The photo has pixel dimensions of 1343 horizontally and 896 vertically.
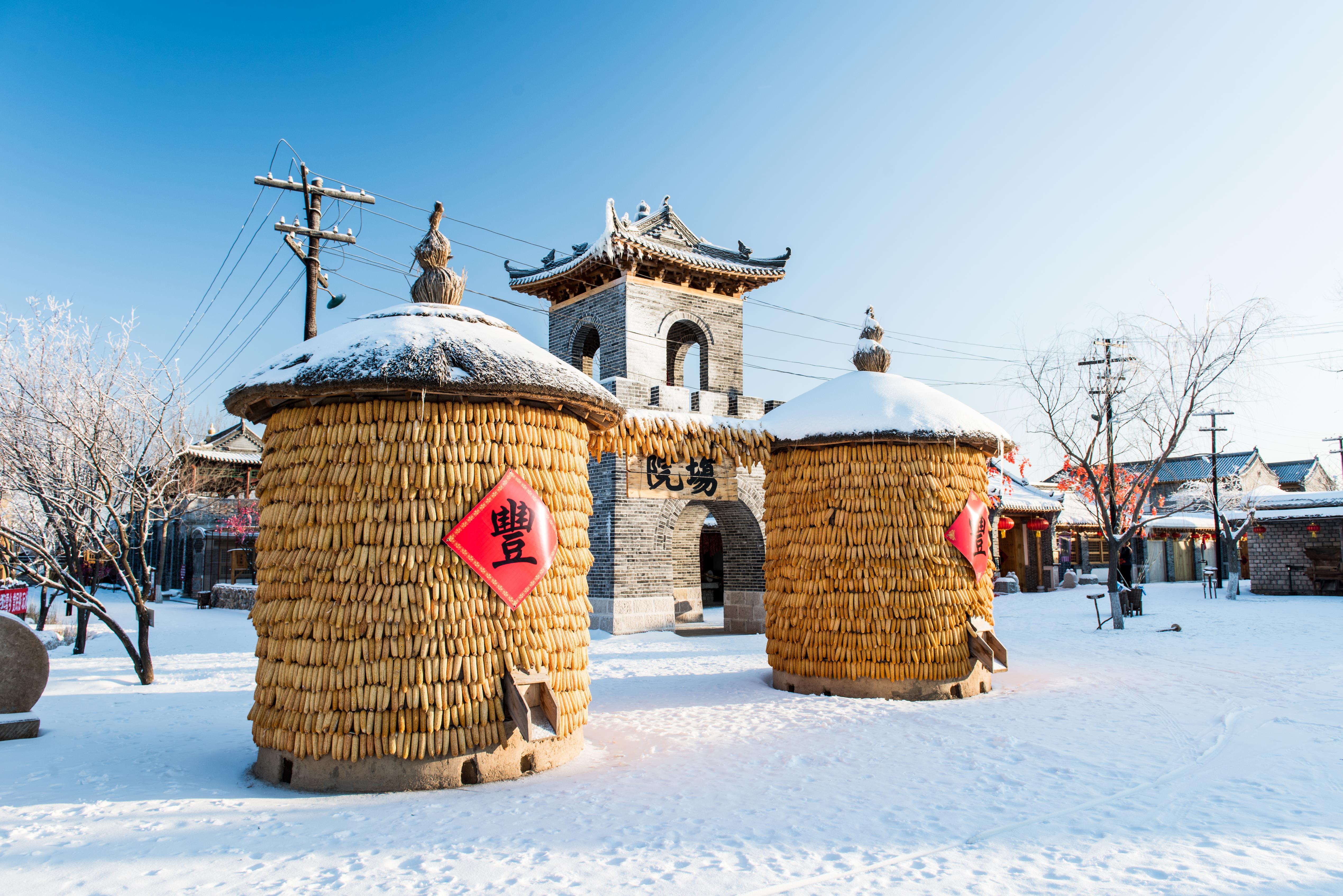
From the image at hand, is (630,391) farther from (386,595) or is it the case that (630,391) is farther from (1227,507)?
(1227,507)

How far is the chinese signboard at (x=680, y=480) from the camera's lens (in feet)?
41.1

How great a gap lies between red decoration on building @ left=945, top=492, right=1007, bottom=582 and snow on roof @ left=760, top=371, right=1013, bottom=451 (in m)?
0.72

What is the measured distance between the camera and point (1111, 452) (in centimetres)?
1529

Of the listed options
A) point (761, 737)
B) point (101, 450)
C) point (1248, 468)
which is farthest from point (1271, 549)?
point (101, 450)

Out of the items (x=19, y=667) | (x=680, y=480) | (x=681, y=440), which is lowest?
(x=19, y=667)

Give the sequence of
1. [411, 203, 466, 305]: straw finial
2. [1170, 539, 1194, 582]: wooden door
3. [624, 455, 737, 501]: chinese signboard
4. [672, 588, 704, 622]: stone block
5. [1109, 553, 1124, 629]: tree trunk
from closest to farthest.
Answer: [411, 203, 466, 305]: straw finial, [624, 455, 737, 501]: chinese signboard, [1109, 553, 1124, 629]: tree trunk, [672, 588, 704, 622]: stone block, [1170, 539, 1194, 582]: wooden door

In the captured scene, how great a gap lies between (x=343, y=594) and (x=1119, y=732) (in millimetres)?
6322

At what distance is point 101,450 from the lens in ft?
36.7

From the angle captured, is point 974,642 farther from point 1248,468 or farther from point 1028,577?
point 1248,468

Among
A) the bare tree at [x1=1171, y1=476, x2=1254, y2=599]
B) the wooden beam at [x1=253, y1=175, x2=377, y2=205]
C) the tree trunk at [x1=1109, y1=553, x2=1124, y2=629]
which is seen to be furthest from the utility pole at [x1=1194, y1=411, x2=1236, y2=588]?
the wooden beam at [x1=253, y1=175, x2=377, y2=205]

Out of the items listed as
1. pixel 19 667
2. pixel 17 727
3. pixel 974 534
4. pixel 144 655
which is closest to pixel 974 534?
pixel 974 534

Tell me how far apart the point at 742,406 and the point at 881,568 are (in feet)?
28.2

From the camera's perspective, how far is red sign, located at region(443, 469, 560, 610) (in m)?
5.32

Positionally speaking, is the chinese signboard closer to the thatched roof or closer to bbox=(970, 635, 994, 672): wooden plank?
bbox=(970, 635, 994, 672): wooden plank
